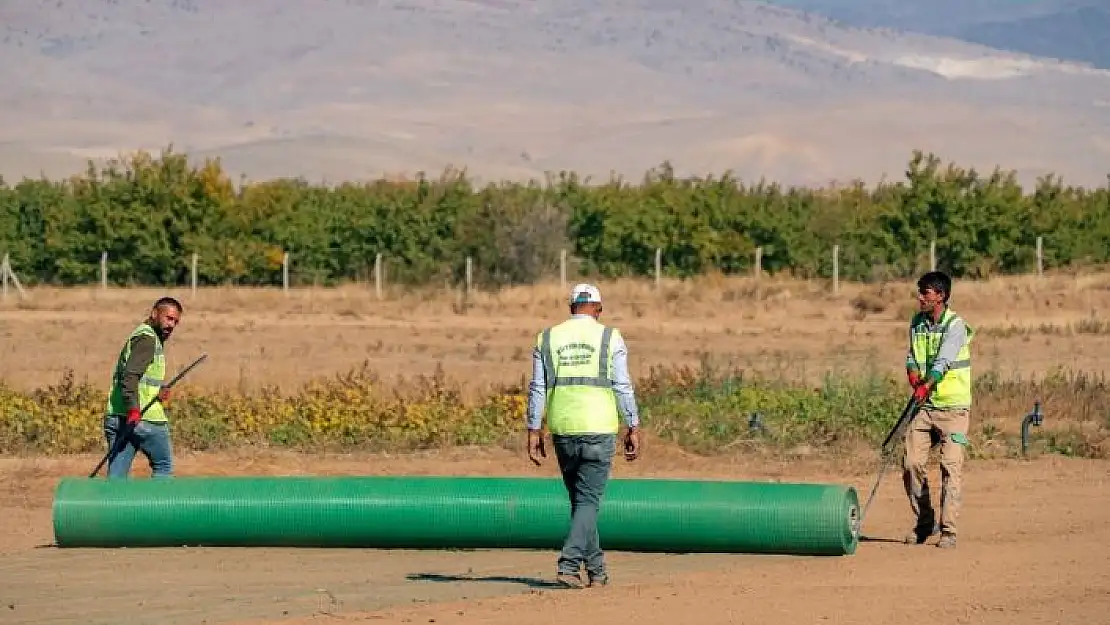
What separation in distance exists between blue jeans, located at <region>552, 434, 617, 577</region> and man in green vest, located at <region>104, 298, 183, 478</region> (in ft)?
11.6

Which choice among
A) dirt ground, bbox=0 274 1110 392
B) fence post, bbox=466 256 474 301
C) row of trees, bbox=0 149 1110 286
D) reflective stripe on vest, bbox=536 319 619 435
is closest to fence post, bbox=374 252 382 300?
dirt ground, bbox=0 274 1110 392

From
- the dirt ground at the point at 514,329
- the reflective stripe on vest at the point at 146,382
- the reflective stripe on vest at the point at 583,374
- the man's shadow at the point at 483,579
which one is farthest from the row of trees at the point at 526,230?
the reflective stripe on vest at the point at 583,374

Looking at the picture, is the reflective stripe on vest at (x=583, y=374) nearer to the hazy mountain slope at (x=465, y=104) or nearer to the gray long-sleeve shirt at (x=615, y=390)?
the gray long-sleeve shirt at (x=615, y=390)

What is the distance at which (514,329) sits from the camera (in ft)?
139

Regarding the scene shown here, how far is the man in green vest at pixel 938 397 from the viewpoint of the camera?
13977mm

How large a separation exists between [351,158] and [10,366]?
117 metres

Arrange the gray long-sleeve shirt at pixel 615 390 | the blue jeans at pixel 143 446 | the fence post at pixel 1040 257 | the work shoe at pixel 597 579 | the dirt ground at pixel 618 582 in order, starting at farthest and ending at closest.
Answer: the fence post at pixel 1040 257 → the blue jeans at pixel 143 446 → the work shoe at pixel 597 579 → the gray long-sleeve shirt at pixel 615 390 → the dirt ground at pixel 618 582

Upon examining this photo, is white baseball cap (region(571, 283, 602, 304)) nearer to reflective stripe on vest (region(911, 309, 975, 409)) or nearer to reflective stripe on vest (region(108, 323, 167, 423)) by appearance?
reflective stripe on vest (region(911, 309, 975, 409))

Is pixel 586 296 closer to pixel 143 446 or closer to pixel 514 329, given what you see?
pixel 143 446

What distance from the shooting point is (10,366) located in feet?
107

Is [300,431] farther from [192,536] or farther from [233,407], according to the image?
[192,536]

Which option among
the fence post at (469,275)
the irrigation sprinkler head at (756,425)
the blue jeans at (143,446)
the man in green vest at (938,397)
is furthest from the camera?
the fence post at (469,275)

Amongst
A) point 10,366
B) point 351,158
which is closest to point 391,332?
point 10,366

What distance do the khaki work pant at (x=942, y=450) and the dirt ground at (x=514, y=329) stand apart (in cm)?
1106
